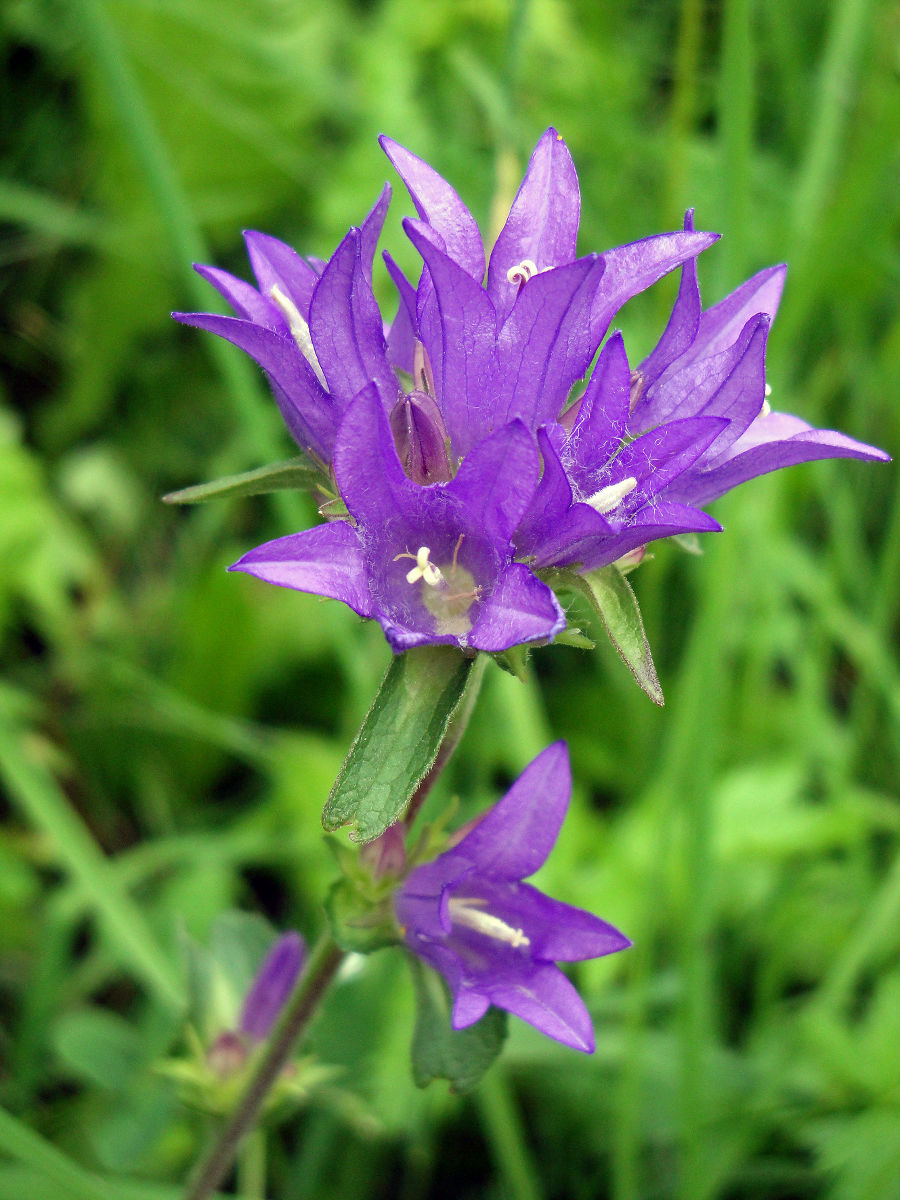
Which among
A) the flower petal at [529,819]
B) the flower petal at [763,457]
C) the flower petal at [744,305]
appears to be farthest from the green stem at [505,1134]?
the flower petal at [744,305]

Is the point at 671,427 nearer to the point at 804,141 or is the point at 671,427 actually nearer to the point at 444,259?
the point at 444,259

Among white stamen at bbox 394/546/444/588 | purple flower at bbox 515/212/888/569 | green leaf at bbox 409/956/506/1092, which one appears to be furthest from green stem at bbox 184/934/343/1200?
purple flower at bbox 515/212/888/569

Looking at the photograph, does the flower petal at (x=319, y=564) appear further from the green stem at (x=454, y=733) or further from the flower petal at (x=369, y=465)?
the green stem at (x=454, y=733)

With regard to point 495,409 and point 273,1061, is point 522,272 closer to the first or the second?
point 495,409

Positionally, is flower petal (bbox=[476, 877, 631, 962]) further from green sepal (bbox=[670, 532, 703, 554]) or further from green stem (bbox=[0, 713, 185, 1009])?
green stem (bbox=[0, 713, 185, 1009])

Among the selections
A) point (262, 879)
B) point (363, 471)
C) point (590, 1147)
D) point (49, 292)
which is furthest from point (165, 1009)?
point (49, 292)

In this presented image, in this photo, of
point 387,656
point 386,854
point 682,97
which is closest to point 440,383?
point 386,854

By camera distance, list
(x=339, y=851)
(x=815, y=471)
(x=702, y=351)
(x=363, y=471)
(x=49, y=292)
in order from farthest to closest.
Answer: (x=49, y=292) → (x=815, y=471) → (x=339, y=851) → (x=702, y=351) → (x=363, y=471)
